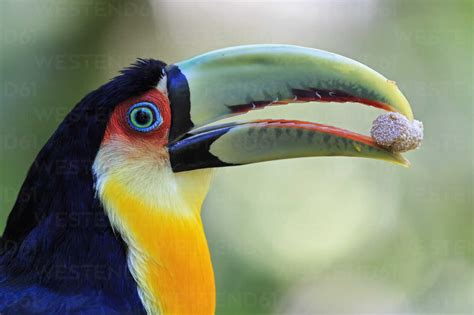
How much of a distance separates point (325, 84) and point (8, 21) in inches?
179

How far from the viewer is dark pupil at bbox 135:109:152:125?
2928 mm

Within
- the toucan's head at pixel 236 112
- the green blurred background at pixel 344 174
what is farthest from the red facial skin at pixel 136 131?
the green blurred background at pixel 344 174

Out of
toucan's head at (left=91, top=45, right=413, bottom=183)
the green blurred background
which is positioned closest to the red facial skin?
toucan's head at (left=91, top=45, right=413, bottom=183)

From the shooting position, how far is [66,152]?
2740mm

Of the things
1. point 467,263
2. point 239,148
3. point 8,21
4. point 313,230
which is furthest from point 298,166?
point 239,148

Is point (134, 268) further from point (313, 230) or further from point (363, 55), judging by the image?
point (363, 55)

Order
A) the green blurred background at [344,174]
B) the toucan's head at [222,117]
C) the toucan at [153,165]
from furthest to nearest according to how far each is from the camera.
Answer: the green blurred background at [344,174]
the toucan's head at [222,117]
the toucan at [153,165]

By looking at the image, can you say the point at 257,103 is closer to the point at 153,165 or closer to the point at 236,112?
the point at 236,112

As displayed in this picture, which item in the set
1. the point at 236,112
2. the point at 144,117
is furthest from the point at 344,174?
the point at 144,117

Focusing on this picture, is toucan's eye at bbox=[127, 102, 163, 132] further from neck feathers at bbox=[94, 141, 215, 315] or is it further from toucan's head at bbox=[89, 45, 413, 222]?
neck feathers at bbox=[94, 141, 215, 315]

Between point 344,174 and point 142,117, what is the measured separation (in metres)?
5.14

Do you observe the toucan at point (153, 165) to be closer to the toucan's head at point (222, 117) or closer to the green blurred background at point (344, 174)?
the toucan's head at point (222, 117)

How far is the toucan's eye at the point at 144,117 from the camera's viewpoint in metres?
2.92

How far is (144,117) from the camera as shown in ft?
9.62
